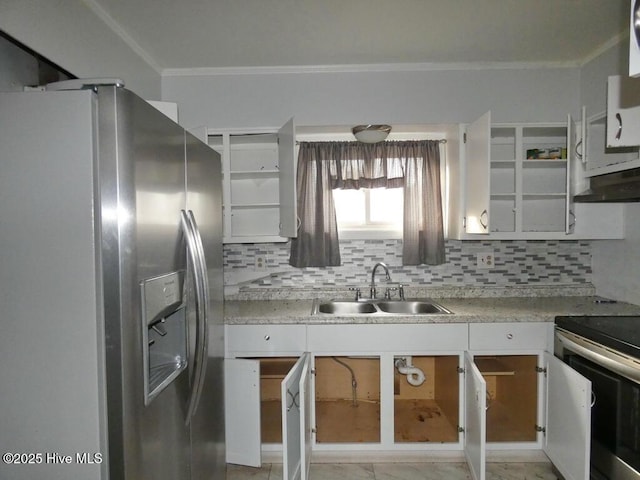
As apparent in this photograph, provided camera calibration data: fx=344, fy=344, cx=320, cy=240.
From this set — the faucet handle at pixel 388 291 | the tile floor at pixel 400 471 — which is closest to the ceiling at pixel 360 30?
the faucet handle at pixel 388 291

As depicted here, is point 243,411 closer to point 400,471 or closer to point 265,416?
point 265,416

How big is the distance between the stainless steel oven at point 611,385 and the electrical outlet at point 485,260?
2.43 feet

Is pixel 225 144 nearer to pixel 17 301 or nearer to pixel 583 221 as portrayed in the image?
pixel 17 301

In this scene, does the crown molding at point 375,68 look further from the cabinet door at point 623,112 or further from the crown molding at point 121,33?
the cabinet door at point 623,112

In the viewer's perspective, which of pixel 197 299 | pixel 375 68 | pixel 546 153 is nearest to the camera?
pixel 197 299

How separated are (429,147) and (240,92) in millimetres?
1364

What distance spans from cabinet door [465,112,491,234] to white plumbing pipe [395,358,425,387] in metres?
0.96

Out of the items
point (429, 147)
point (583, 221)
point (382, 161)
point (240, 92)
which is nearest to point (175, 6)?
point (240, 92)

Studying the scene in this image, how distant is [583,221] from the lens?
7.06 ft

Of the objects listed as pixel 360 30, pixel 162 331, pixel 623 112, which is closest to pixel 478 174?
pixel 623 112

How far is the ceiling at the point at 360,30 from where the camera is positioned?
5.64 feet

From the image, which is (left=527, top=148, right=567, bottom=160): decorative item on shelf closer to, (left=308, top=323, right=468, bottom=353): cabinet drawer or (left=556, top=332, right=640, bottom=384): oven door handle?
(left=556, top=332, right=640, bottom=384): oven door handle

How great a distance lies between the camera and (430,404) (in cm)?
235

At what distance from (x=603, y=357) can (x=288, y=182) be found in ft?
5.79
